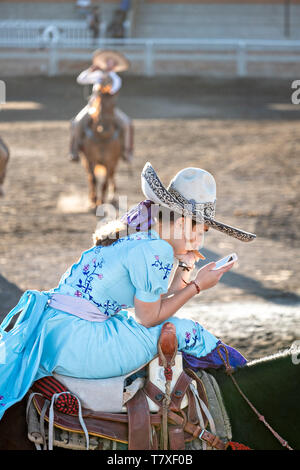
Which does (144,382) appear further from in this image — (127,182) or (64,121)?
(64,121)

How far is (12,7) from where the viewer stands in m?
32.2

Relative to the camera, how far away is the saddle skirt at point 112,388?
3.07m

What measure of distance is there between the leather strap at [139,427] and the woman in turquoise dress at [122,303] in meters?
0.16

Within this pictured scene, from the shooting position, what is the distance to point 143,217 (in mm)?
3230

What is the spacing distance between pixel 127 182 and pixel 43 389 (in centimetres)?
1117

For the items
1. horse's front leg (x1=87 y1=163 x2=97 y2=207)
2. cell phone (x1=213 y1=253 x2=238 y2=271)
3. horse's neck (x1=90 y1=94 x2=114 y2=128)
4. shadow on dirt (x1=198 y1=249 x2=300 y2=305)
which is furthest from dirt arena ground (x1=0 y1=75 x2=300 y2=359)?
cell phone (x1=213 y1=253 x2=238 y2=271)

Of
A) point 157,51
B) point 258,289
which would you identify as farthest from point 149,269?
point 157,51

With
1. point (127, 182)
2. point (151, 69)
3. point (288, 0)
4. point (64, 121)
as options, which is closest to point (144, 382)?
point (127, 182)

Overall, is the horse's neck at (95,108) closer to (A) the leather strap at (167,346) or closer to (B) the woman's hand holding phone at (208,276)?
(B) the woman's hand holding phone at (208,276)

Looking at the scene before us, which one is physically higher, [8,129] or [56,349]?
[56,349]

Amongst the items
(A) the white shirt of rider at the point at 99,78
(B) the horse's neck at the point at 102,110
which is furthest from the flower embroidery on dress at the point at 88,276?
(B) the horse's neck at the point at 102,110

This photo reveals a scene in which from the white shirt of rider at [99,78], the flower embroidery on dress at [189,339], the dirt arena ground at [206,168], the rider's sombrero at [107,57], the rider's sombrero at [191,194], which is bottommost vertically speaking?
the dirt arena ground at [206,168]

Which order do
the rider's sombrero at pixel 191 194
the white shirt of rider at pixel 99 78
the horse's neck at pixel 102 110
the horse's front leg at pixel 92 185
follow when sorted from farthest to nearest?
the horse's front leg at pixel 92 185
the horse's neck at pixel 102 110
the white shirt of rider at pixel 99 78
the rider's sombrero at pixel 191 194
